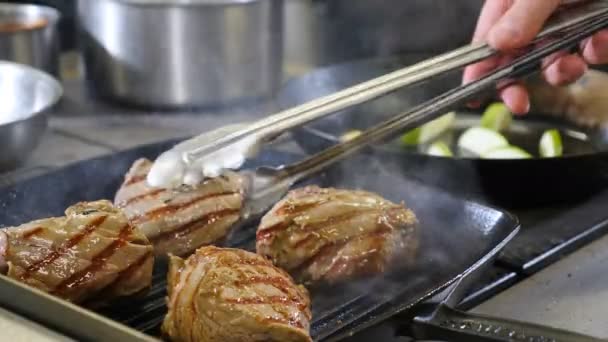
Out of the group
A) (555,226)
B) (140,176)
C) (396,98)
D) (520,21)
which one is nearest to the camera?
(140,176)

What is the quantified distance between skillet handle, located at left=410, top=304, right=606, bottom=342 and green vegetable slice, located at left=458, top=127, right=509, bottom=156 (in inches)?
39.5

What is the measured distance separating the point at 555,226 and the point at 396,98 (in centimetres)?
77

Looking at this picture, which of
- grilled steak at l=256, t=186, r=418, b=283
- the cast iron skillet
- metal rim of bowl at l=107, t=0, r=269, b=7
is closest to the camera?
grilled steak at l=256, t=186, r=418, b=283

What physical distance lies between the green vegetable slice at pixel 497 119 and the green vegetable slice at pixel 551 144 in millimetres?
144

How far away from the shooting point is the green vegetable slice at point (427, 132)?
2.40 metres

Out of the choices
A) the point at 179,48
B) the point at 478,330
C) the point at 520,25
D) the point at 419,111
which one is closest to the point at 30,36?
the point at 179,48

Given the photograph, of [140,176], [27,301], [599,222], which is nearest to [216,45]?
[140,176]

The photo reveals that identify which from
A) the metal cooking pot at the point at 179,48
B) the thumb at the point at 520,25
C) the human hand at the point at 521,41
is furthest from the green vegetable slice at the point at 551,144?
the metal cooking pot at the point at 179,48

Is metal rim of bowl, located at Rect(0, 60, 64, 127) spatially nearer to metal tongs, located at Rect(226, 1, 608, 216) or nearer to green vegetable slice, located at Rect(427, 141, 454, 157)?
metal tongs, located at Rect(226, 1, 608, 216)

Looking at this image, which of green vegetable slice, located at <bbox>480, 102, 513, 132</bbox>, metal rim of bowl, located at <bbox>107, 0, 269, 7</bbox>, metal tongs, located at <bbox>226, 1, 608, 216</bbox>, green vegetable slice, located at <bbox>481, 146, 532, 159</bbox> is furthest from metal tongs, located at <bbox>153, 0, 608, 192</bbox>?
metal rim of bowl, located at <bbox>107, 0, 269, 7</bbox>

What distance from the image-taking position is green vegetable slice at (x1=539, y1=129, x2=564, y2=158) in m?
2.23

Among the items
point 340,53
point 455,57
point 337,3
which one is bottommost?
point 340,53

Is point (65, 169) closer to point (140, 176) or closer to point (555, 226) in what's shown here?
point (140, 176)

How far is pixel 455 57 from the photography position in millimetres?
1663
